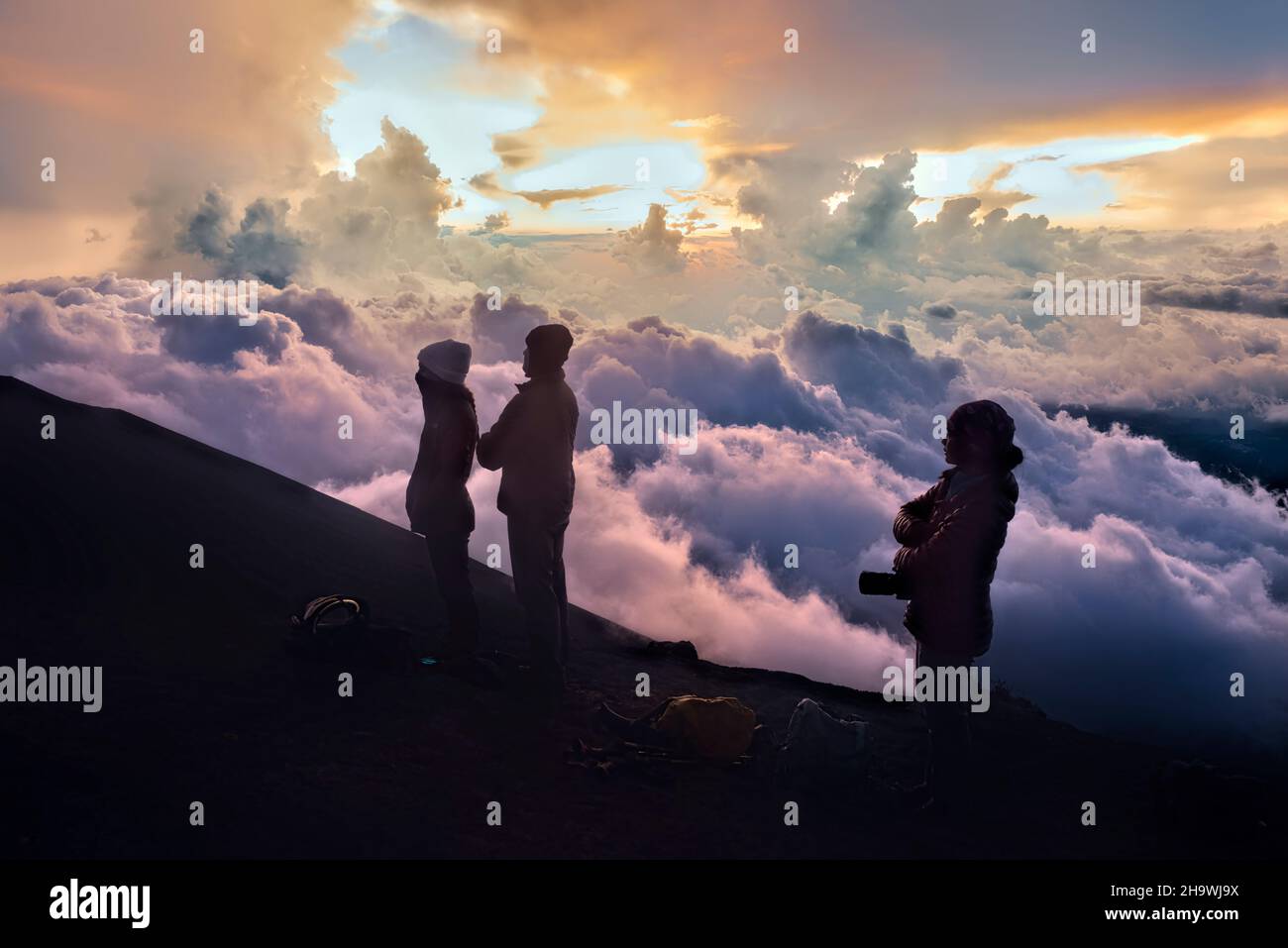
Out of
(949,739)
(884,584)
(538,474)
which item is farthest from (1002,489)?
(538,474)

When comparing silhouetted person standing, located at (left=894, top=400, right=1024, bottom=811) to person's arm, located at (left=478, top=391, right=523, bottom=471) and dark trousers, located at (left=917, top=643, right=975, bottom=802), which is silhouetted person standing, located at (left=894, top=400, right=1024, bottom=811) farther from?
person's arm, located at (left=478, top=391, right=523, bottom=471)

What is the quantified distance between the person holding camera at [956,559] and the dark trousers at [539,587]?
2.95 m

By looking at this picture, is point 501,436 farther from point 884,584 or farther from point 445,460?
point 884,584

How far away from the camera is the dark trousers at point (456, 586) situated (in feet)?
27.0

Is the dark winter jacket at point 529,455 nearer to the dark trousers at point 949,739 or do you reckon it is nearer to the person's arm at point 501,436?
the person's arm at point 501,436

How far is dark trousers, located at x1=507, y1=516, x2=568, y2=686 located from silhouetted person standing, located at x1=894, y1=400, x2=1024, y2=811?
301cm

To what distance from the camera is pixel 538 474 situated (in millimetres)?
7438

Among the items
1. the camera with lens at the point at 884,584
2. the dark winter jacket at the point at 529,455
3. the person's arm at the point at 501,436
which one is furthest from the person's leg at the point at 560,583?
the camera with lens at the point at 884,584

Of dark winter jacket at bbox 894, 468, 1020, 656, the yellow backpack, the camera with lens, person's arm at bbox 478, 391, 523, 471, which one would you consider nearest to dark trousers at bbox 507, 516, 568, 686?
person's arm at bbox 478, 391, 523, 471

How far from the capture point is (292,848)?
206 inches

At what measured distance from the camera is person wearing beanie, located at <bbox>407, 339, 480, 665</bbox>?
8.02 meters
